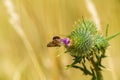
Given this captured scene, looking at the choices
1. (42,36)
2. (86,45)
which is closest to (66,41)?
(86,45)

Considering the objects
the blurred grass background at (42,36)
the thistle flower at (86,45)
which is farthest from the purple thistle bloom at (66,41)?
the blurred grass background at (42,36)

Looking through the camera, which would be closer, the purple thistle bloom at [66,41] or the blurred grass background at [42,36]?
the purple thistle bloom at [66,41]

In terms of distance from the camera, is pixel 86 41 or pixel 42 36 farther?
pixel 42 36

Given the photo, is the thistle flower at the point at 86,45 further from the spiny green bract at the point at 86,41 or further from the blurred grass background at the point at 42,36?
the blurred grass background at the point at 42,36

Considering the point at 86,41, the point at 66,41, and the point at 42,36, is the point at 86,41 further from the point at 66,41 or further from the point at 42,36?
the point at 42,36

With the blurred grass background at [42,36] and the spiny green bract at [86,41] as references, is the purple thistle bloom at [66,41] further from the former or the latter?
the blurred grass background at [42,36]

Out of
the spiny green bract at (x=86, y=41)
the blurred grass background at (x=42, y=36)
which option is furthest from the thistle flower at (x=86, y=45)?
the blurred grass background at (x=42, y=36)

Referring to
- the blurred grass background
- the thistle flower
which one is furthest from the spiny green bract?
the blurred grass background

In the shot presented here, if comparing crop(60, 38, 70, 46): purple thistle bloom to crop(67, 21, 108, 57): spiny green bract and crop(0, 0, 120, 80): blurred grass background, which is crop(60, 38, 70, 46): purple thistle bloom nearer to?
crop(67, 21, 108, 57): spiny green bract
